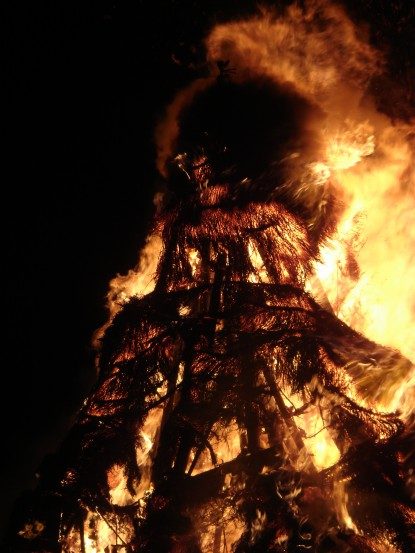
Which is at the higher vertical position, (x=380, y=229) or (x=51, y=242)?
(x=51, y=242)

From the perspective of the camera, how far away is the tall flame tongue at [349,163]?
4.28 meters

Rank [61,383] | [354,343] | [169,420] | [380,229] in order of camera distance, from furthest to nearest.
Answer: [61,383] < [380,229] < [169,420] < [354,343]

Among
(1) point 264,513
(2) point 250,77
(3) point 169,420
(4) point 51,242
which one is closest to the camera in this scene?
(1) point 264,513

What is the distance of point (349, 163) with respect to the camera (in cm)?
429

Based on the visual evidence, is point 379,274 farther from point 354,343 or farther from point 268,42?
point 268,42

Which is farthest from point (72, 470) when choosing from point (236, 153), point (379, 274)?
point (379, 274)

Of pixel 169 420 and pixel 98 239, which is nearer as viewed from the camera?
pixel 169 420

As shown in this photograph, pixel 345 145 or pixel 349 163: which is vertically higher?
pixel 345 145

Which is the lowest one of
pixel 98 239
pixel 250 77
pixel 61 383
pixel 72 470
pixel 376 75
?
pixel 72 470

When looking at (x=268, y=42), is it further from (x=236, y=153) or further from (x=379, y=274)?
(x=379, y=274)

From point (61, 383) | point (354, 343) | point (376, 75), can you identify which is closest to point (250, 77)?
point (376, 75)

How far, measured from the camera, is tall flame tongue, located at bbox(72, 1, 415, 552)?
4277 millimetres

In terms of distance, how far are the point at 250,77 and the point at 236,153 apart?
92 cm

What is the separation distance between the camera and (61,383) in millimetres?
8742
